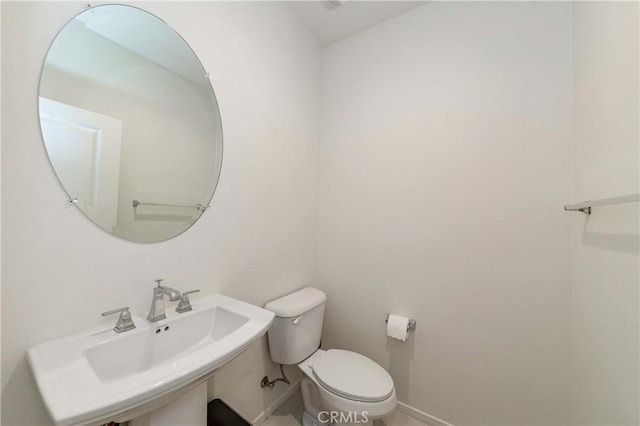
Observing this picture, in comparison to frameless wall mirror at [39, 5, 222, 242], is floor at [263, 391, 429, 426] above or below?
below

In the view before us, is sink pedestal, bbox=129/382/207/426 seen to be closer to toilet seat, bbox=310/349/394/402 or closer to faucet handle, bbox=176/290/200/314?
faucet handle, bbox=176/290/200/314

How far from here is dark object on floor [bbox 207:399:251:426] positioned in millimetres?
1030

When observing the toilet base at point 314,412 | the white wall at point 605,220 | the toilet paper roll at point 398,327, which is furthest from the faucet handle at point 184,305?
the white wall at point 605,220

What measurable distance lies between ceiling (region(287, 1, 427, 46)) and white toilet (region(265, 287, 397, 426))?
6.13 feet

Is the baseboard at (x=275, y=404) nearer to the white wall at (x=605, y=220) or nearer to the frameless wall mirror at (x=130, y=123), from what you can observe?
the frameless wall mirror at (x=130, y=123)

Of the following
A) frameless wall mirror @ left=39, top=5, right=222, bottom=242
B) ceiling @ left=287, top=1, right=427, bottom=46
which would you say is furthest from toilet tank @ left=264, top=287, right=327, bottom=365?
ceiling @ left=287, top=1, right=427, bottom=46

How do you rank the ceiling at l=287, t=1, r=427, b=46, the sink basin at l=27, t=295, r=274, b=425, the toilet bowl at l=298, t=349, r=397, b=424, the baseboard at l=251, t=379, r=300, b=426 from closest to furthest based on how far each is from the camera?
the sink basin at l=27, t=295, r=274, b=425
the toilet bowl at l=298, t=349, r=397, b=424
the baseboard at l=251, t=379, r=300, b=426
the ceiling at l=287, t=1, r=427, b=46

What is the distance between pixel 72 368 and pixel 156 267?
375 mm

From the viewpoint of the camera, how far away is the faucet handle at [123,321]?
806 mm

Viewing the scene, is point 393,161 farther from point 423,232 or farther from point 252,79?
point 252,79

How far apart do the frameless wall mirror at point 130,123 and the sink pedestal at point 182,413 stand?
56 centimetres

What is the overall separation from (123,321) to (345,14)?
203 centimetres

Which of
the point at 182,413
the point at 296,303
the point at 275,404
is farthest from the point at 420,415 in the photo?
the point at 182,413

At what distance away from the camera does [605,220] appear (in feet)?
2.88
